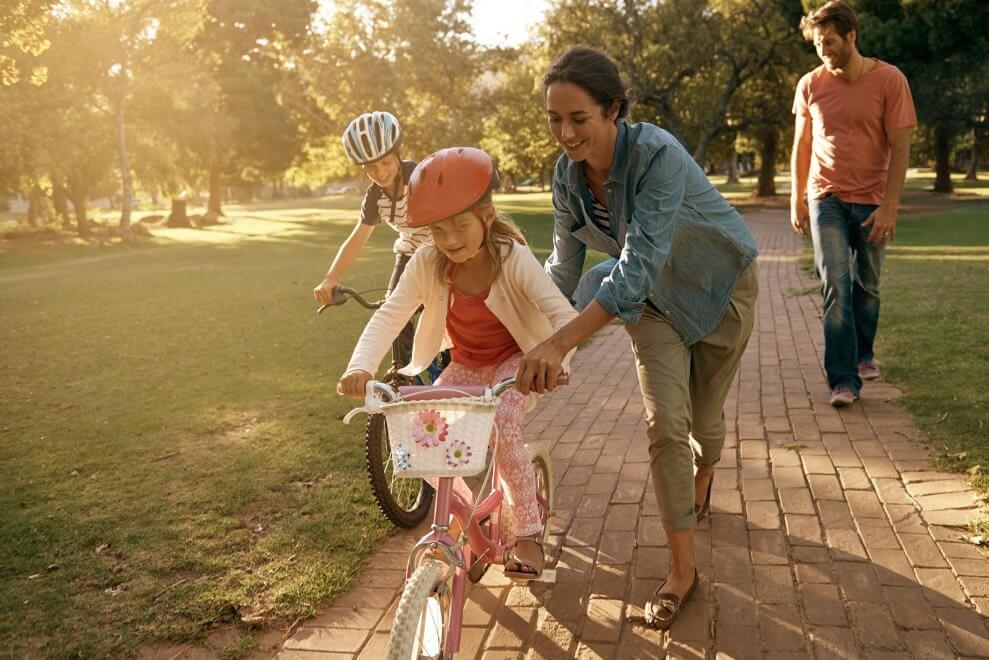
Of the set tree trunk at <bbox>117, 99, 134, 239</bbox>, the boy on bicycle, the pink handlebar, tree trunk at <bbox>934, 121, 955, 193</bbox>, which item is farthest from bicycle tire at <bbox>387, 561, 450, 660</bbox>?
tree trunk at <bbox>934, 121, 955, 193</bbox>

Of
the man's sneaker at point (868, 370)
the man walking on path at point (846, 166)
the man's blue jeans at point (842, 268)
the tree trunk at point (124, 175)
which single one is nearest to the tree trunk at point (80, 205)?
the tree trunk at point (124, 175)

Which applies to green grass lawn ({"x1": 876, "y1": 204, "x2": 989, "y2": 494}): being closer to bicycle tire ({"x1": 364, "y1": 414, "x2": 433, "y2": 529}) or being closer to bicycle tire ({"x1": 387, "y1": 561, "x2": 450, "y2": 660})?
bicycle tire ({"x1": 364, "y1": 414, "x2": 433, "y2": 529})

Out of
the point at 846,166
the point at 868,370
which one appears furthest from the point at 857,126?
the point at 868,370

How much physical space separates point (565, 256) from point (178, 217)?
41864 mm

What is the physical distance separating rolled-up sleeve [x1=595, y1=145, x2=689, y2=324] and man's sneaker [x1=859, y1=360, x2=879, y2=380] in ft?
13.2

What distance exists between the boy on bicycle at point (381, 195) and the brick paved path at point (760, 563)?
125cm

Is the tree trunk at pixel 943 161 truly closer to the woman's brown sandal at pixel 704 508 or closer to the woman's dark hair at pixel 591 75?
the woman's brown sandal at pixel 704 508

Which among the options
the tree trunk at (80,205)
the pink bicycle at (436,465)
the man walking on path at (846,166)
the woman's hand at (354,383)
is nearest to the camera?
the pink bicycle at (436,465)

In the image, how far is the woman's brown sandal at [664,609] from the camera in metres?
3.11

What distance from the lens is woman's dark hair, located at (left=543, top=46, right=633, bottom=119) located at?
2.77 metres

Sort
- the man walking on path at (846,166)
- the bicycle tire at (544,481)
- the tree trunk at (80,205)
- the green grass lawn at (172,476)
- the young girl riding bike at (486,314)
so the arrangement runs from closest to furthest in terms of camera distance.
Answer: the young girl riding bike at (486,314)
the green grass lawn at (172,476)
the bicycle tire at (544,481)
the man walking on path at (846,166)
the tree trunk at (80,205)

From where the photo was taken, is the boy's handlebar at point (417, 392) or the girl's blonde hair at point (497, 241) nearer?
the boy's handlebar at point (417, 392)

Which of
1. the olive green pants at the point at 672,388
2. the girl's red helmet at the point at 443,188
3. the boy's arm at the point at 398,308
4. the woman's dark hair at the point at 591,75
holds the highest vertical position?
the woman's dark hair at the point at 591,75

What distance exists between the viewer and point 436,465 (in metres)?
2.38
